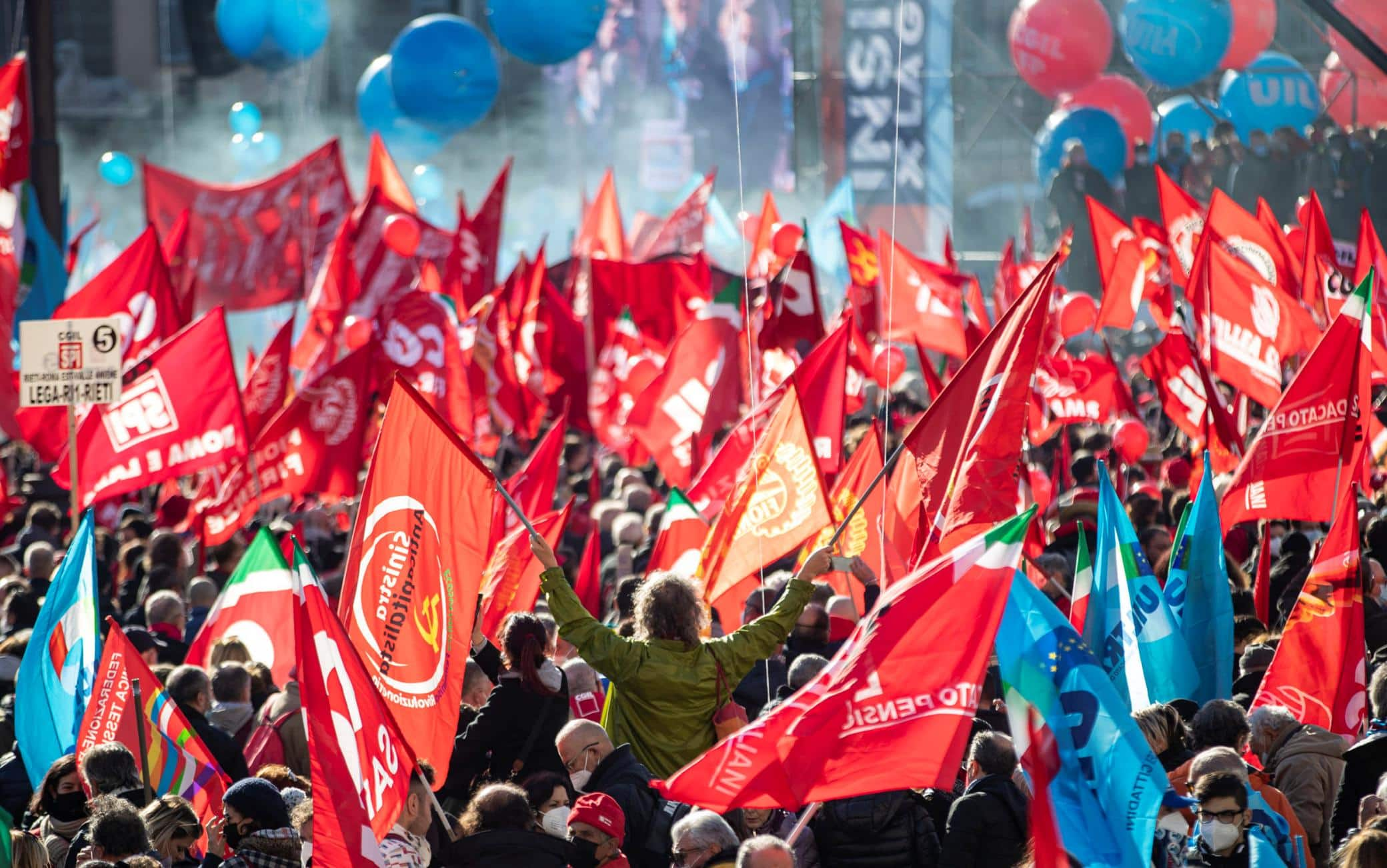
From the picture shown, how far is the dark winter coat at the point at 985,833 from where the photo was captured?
4.46 m

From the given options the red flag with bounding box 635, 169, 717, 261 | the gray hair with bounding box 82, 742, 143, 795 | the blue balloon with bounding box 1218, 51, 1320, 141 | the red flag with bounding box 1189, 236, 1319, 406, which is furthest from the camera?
the blue balloon with bounding box 1218, 51, 1320, 141

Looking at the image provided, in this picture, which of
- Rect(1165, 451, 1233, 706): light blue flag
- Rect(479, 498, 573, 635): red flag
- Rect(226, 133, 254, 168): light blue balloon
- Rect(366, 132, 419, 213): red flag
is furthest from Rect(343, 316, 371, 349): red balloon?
Rect(226, 133, 254, 168): light blue balloon

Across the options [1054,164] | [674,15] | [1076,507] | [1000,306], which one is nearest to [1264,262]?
[1076,507]

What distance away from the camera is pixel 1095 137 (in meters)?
21.2

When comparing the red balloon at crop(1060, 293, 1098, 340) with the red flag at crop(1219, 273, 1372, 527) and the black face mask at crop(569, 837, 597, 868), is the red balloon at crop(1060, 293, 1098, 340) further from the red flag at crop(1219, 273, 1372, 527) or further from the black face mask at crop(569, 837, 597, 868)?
the black face mask at crop(569, 837, 597, 868)

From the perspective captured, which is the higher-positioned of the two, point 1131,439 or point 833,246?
point 1131,439

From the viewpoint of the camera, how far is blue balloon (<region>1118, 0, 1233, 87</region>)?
1973 centimetres

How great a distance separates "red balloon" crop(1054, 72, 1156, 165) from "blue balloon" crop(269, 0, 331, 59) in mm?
8505

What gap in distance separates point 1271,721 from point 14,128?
947cm

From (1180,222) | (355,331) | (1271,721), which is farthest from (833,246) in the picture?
(1271,721)

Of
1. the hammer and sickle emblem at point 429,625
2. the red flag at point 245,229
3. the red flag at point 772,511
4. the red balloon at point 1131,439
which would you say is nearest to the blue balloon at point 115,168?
the red flag at point 245,229

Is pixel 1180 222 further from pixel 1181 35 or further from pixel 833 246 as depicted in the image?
pixel 833 246

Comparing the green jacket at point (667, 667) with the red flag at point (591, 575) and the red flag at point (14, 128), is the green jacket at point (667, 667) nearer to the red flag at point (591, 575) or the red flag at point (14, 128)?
the red flag at point (591, 575)

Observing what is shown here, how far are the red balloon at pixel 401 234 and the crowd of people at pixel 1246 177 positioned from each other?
7.35 m
